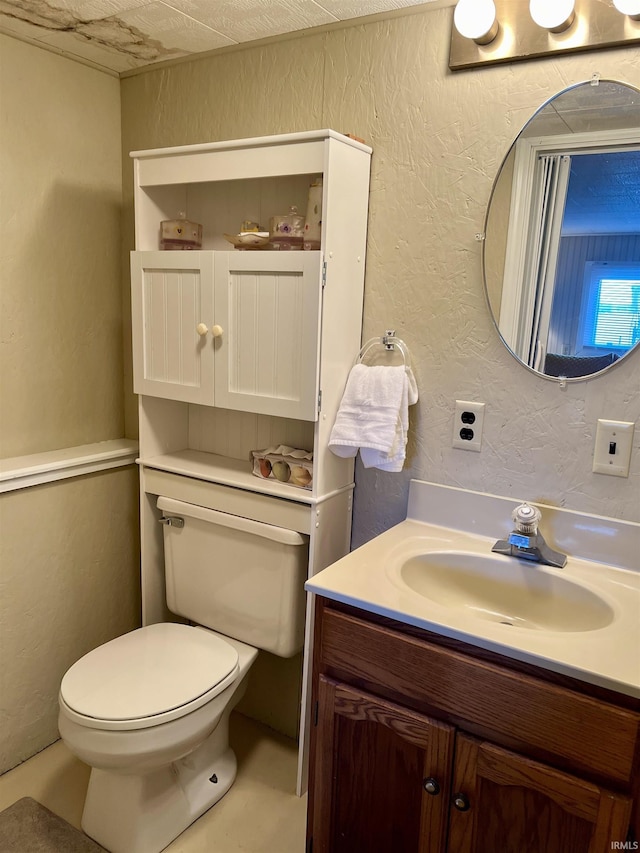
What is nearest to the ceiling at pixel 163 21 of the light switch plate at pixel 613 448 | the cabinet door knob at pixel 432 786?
the light switch plate at pixel 613 448

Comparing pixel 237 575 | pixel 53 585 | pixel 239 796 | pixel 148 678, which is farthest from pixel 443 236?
pixel 239 796

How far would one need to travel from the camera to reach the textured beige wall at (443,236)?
4.59ft

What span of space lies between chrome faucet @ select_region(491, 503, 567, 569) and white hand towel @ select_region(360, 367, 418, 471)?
0.30 metres

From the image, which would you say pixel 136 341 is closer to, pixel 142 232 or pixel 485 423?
pixel 142 232

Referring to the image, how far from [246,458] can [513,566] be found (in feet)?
2.83

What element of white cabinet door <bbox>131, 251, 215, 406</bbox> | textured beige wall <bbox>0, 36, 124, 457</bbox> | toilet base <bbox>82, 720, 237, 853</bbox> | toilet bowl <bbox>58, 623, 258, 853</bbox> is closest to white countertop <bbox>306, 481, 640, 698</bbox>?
toilet bowl <bbox>58, 623, 258, 853</bbox>

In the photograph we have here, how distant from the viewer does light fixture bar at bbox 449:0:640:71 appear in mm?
1255

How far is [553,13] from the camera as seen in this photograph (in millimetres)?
1290

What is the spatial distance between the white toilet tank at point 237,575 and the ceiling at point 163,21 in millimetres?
1268

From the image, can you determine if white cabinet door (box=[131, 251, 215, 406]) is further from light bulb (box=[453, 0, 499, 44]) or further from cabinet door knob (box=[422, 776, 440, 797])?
cabinet door knob (box=[422, 776, 440, 797])

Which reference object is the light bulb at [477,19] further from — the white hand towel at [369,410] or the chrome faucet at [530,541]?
the chrome faucet at [530,541]

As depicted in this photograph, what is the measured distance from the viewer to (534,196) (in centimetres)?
141

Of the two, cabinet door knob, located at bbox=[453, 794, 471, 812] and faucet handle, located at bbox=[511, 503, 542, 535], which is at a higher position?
faucet handle, located at bbox=[511, 503, 542, 535]

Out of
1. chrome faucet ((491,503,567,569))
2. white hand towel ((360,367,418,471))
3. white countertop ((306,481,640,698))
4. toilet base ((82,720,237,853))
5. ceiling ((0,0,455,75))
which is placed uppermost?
ceiling ((0,0,455,75))
